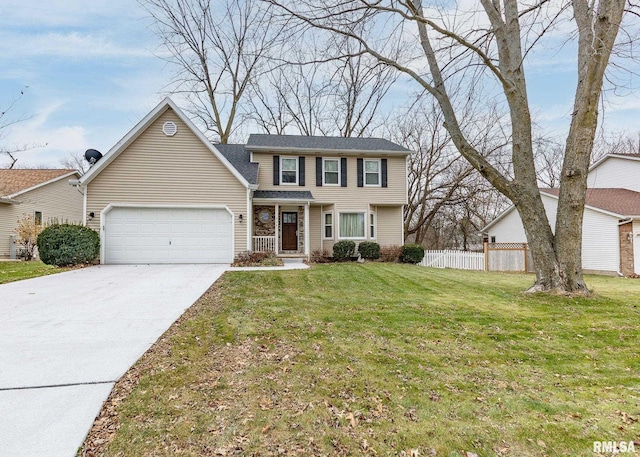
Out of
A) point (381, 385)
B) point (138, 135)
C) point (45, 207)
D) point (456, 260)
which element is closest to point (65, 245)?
point (138, 135)

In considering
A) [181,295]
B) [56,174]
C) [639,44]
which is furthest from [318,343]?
[56,174]

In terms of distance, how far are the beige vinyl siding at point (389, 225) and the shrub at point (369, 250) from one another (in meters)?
1.38

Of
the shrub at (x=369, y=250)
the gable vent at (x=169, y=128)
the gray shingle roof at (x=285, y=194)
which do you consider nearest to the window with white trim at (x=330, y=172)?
the gray shingle roof at (x=285, y=194)

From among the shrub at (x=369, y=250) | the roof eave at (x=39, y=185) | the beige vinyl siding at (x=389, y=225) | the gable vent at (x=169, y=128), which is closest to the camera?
the gable vent at (x=169, y=128)

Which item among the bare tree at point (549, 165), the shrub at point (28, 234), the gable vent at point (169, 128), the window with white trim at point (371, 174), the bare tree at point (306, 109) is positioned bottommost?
the shrub at point (28, 234)

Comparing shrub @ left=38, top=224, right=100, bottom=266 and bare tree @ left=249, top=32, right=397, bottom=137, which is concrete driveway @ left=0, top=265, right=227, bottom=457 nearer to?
shrub @ left=38, top=224, right=100, bottom=266

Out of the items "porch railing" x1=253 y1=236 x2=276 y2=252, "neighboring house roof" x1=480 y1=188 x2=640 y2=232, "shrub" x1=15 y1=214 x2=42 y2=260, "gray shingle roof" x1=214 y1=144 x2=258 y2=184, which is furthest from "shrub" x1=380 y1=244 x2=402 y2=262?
"shrub" x1=15 y1=214 x2=42 y2=260

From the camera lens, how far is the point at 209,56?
2319 cm

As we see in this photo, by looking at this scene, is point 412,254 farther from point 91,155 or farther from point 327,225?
point 91,155

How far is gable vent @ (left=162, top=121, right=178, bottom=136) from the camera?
13078mm

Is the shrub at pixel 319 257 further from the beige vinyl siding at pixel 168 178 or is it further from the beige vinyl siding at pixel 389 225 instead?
the beige vinyl siding at pixel 168 178

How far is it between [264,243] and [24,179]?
17057mm

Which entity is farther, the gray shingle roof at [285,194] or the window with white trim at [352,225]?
the window with white trim at [352,225]

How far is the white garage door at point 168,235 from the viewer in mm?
12812
